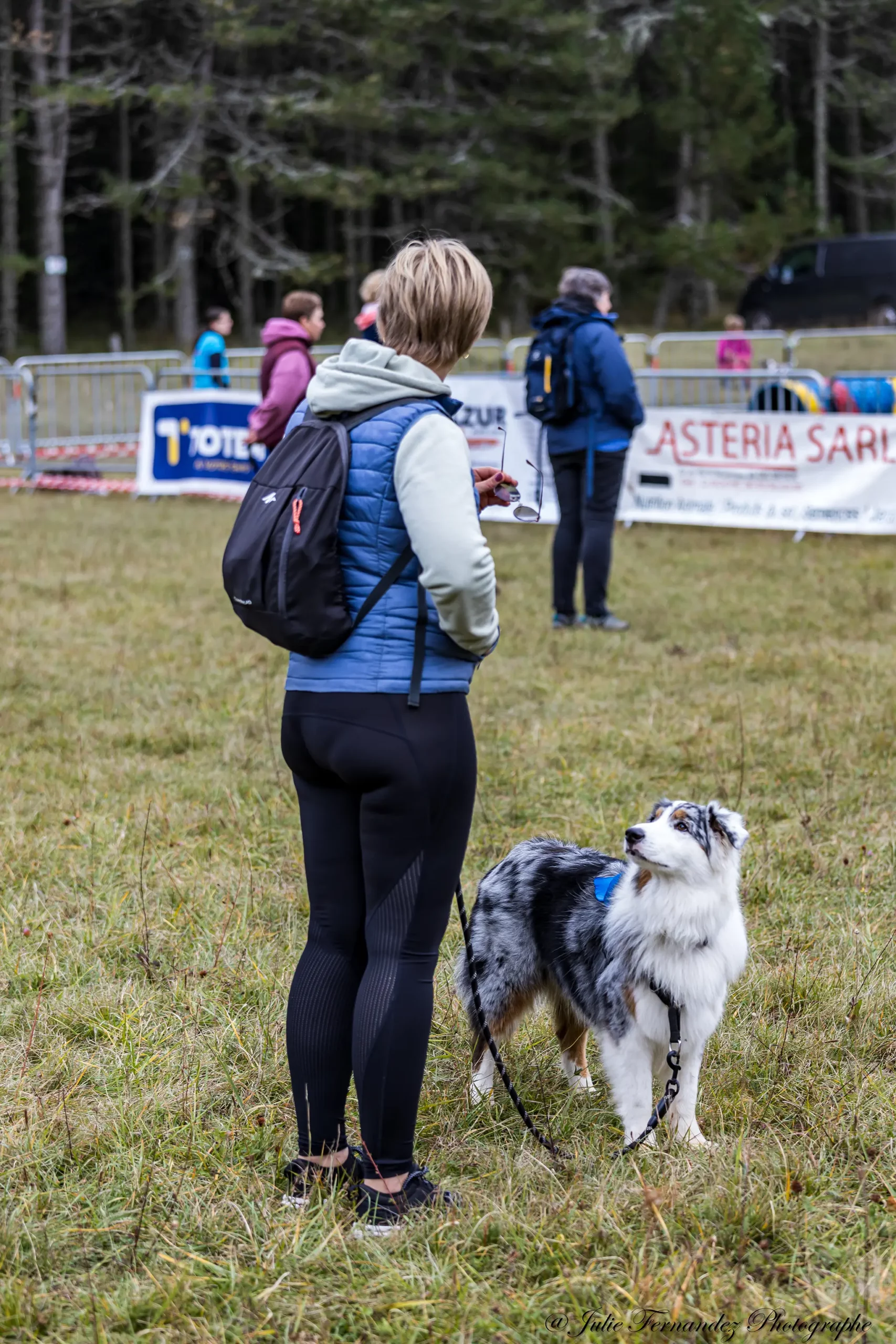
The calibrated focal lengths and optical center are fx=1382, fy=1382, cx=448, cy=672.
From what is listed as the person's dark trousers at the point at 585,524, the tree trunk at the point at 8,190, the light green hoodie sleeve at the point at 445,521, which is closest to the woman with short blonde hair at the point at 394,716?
the light green hoodie sleeve at the point at 445,521

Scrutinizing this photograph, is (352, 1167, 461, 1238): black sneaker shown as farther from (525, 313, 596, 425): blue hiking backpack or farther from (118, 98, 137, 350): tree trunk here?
(118, 98, 137, 350): tree trunk

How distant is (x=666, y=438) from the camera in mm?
12758

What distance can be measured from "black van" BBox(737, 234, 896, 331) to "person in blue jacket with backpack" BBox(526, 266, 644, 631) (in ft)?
75.5

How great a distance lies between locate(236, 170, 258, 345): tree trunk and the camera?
121ft

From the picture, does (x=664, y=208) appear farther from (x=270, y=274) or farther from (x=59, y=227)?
(x=59, y=227)

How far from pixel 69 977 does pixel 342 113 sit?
1274 inches

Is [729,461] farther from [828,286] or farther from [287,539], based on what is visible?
[828,286]

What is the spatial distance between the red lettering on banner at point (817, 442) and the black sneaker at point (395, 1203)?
9954 mm

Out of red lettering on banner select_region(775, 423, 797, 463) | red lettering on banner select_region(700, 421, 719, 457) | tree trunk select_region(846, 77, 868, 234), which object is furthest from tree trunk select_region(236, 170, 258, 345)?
red lettering on banner select_region(775, 423, 797, 463)

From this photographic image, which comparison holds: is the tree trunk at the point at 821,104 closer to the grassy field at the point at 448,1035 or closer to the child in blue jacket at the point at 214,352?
the child in blue jacket at the point at 214,352

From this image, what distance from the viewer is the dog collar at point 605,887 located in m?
3.17

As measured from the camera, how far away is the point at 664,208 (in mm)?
45938

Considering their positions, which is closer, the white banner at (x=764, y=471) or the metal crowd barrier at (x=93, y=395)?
the white banner at (x=764, y=471)

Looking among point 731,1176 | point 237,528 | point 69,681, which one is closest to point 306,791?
point 237,528
